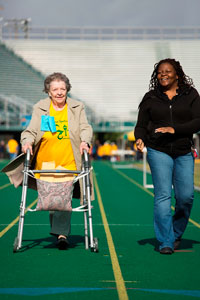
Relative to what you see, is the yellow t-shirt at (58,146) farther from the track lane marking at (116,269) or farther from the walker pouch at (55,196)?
the track lane marking at (116,269)

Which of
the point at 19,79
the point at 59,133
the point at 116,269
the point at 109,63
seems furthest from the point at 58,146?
the point at 109,63

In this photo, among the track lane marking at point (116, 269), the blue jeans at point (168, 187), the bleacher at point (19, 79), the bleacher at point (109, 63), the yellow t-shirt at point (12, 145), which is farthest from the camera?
the bleacher at point (109, 63)

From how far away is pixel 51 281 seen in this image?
509 centimetres

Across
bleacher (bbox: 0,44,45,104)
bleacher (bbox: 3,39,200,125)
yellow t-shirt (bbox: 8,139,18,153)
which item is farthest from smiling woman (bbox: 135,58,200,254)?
bleacher (bbox: 3,39,200,125)

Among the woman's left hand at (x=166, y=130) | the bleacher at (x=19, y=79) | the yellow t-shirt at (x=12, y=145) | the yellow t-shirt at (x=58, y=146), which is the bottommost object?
the yellow t-shirt at (x=12, y=145)

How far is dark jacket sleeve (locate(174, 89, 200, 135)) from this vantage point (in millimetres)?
6315

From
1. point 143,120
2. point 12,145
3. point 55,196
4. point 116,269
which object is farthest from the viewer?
point 12,145

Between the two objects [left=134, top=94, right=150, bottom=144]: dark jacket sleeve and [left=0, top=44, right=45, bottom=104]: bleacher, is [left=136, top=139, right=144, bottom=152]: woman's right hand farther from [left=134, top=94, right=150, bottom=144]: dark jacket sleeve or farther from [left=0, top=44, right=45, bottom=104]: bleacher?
[left=0, top=44, right=45, bottom=104]: bleacher

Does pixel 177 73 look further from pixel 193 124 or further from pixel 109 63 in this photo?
pixel 109 63

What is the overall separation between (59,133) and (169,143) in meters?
1.11

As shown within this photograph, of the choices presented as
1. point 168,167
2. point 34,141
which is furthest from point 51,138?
point 168,167

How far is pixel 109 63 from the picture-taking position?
207 feet

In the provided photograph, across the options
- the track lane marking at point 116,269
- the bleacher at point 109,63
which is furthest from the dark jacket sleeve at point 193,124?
the bleacher at point 109,63

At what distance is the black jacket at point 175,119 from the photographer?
6379 millimetres
